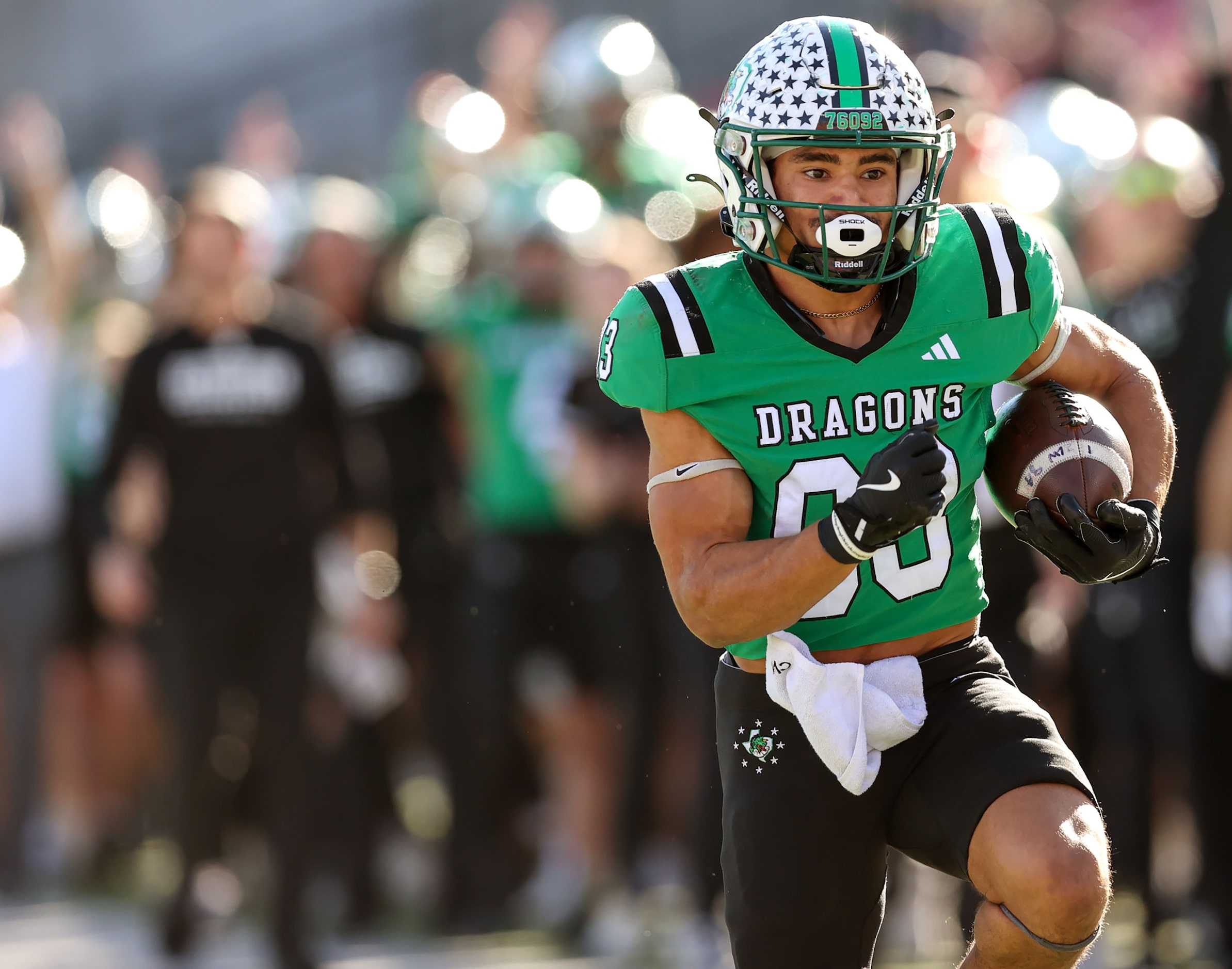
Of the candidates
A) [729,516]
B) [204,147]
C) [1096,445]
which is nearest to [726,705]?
[729,516]

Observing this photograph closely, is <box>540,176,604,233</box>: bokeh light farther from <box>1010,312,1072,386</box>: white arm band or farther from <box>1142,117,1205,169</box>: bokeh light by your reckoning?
<box>1010,312,1072,386</box>: white arm band

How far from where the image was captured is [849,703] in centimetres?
320

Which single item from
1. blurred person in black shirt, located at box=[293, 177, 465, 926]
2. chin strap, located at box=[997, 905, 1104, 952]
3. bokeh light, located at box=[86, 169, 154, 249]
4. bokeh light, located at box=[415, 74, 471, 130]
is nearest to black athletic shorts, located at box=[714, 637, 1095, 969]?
chin strap, located at box=[997, 905, 1104, 952]

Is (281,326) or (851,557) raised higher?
(281,326)

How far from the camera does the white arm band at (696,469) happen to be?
3.23 m

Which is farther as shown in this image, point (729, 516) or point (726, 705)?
point (726, 705)

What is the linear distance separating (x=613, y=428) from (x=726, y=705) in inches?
108

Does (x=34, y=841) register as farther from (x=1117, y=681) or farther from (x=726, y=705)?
(x=726, y=705)

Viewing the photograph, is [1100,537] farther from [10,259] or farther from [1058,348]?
[10,259]

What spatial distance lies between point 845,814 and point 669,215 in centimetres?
435

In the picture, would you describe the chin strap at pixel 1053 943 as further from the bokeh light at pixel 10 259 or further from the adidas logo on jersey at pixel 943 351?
the bokeh light at pixel 10 259

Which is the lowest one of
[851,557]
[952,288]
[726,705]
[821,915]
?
[821,915]

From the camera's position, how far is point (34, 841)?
304 inches

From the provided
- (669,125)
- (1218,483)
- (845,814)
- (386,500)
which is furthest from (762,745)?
(669,125)
